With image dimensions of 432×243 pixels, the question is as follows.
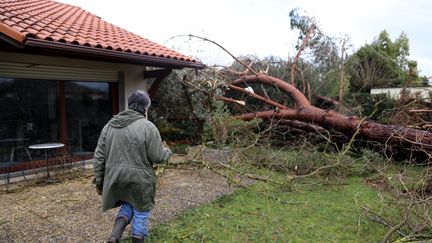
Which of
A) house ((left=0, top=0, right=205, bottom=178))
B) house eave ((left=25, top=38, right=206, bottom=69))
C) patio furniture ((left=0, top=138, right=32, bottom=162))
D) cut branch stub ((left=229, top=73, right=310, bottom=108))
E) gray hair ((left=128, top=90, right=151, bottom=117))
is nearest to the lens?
gray hair ((left=128, top=90, right=151, bottom=117))

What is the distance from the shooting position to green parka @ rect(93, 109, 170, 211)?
3086mm

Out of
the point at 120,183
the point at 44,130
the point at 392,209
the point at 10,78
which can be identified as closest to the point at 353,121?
the point at 392,209

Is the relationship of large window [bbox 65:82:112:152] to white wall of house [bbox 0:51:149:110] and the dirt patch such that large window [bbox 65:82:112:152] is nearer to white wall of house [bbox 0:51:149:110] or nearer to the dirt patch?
white wall of house [bbox 0:51:149:110]

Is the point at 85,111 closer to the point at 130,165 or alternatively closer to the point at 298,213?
the point at 130,165

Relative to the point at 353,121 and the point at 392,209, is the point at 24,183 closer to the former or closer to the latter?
the point at 392,209

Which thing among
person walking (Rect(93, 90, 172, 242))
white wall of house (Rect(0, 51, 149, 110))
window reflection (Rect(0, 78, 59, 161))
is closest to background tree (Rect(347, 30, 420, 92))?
white wall of house (Rect(0, 51, 149, 110))

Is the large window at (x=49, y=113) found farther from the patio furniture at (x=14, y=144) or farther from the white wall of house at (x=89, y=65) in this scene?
the white wall of house at (x=89, y=65)

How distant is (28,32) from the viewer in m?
5.10

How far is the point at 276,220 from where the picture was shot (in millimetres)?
4277

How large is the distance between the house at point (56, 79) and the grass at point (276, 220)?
360 cm

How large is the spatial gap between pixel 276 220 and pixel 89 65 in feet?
17.0

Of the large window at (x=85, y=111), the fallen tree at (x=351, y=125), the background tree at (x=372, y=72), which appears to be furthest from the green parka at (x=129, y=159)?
the background tree at (x=372, y=72)

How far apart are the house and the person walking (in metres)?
2.87

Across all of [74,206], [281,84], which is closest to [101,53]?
[74,206]
